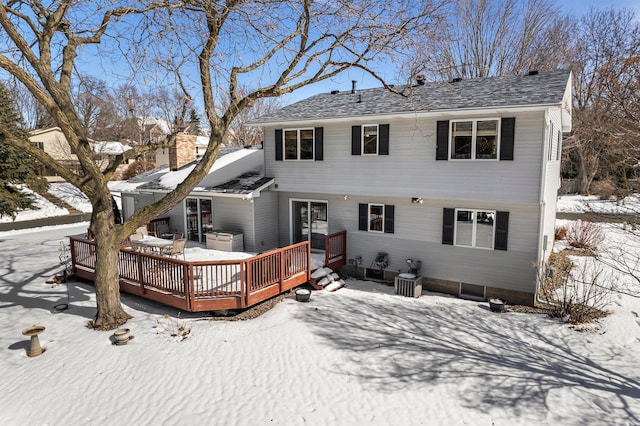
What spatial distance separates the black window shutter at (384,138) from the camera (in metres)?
12.4

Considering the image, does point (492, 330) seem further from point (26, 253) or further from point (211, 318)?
point (26, 253)

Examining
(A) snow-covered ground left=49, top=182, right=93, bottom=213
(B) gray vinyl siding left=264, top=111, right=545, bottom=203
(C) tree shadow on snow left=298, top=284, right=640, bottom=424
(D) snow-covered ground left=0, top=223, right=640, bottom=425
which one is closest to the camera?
(D) snow-covered ground left=0, top=223, right=640, bottom=425

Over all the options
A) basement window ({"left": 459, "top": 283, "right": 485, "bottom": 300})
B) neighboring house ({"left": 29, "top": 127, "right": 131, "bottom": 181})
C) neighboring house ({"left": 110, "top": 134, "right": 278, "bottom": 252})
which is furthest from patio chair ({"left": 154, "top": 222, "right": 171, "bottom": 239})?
neighboring house ({"left": 29, "top": 127, "right": 131, "bottom": 181})

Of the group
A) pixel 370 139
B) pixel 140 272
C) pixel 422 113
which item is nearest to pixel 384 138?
pixel 370 139

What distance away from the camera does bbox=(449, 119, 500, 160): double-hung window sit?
35.4 ft

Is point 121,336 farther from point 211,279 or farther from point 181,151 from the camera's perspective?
point 181,151

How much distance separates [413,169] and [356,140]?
2.24 m

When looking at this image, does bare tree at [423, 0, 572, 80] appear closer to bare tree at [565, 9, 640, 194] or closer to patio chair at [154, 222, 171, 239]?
bare tree at [565, 9, 640, 194]

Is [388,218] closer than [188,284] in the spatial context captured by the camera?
No

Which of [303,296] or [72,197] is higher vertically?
[72,197]

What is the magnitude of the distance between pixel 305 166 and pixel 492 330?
8.12 metres

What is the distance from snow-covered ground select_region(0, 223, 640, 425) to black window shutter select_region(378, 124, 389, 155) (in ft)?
16.5

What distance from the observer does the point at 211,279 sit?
9938 millimetres

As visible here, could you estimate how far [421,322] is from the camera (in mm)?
9898
